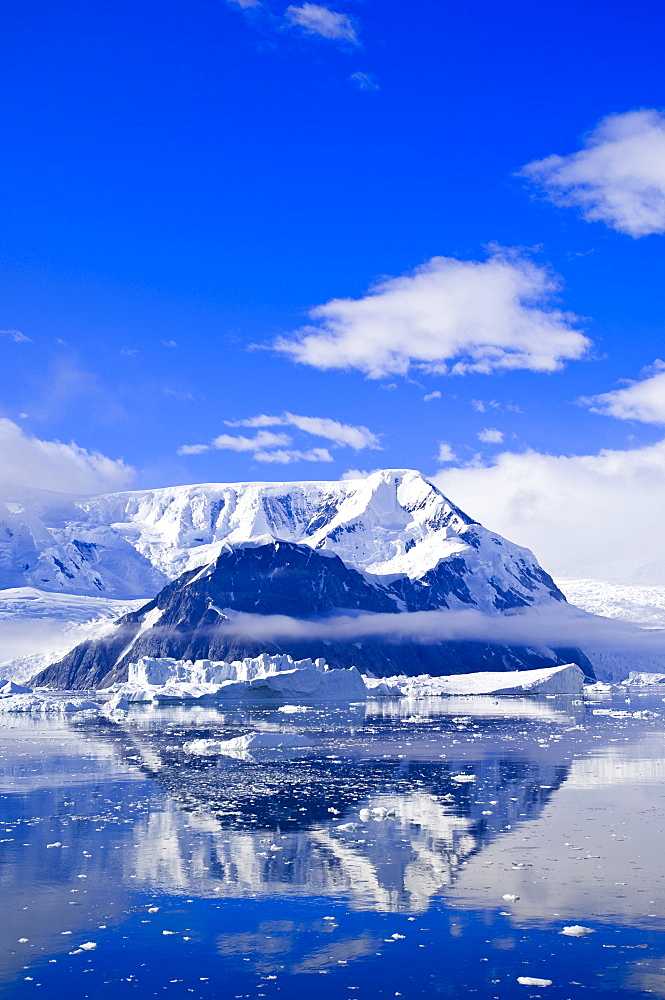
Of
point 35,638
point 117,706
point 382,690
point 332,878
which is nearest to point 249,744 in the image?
point 332,878

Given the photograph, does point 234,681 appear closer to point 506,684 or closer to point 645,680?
point 506,684

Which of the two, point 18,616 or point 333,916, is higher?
point 18,616

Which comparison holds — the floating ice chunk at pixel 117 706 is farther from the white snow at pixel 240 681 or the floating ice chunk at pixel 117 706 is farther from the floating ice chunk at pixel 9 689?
the floating ice chunk at pixel 9 689

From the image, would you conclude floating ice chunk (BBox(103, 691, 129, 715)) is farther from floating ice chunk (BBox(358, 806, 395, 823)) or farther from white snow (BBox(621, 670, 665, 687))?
white snow (BBox(621, 670, 665, 687))

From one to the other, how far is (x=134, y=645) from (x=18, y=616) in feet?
120

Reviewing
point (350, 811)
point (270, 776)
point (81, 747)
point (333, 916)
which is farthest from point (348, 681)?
point (333, 916)

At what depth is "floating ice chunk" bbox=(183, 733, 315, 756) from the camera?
177ft

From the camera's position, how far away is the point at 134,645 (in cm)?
17275

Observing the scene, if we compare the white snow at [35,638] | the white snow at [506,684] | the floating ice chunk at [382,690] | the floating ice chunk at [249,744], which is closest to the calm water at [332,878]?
the floating ice chunk at [249,744]

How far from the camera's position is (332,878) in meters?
23.6

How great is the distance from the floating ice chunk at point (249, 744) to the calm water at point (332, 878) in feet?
20.3

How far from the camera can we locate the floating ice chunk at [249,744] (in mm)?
53881

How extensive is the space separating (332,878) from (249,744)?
104 feet

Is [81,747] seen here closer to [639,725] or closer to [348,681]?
[639,725]
